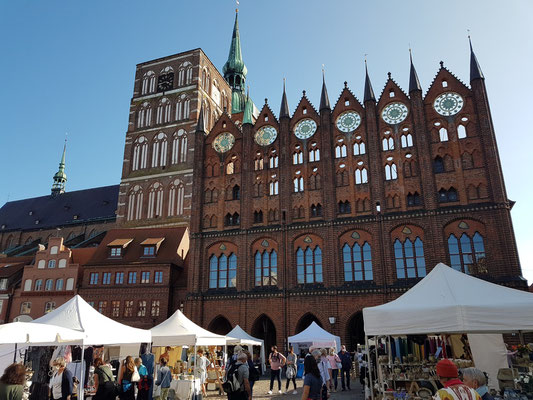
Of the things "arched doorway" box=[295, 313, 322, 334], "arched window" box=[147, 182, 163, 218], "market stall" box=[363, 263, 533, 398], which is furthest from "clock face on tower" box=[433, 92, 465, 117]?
"arched window" box=[147, 182, 163, 218]

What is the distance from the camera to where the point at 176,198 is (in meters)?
46.2

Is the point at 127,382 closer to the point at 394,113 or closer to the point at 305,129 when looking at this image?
the point at 305,129

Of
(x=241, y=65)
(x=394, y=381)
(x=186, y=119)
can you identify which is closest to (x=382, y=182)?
(x=394, y=381)

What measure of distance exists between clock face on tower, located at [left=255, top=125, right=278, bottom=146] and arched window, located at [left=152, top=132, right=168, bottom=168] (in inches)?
779

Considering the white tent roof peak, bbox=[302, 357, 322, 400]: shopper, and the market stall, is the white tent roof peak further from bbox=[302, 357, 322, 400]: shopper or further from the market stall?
Result: bbox=[302, 357, 322, 400]: shopper

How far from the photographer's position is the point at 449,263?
2427 cm

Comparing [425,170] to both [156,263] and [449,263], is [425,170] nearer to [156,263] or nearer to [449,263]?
[449,263]

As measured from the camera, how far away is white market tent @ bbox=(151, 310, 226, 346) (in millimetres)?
15578

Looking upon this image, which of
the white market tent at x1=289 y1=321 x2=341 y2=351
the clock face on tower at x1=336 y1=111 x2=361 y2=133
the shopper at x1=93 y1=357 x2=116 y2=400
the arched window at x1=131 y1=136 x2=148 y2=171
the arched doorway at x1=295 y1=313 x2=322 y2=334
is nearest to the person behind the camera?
the shopper at x1=93 y1=357 x2=116 y2=400

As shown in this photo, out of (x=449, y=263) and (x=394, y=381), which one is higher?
(x=449, y=263)

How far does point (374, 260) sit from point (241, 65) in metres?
48.1

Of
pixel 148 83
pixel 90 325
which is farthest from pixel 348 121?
pixel 148 83

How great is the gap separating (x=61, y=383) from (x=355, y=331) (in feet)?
71.0

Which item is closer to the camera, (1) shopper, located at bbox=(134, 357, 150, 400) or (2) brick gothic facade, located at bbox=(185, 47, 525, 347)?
(1) shopper, located at bbox=(134, 357, 150, 400)
